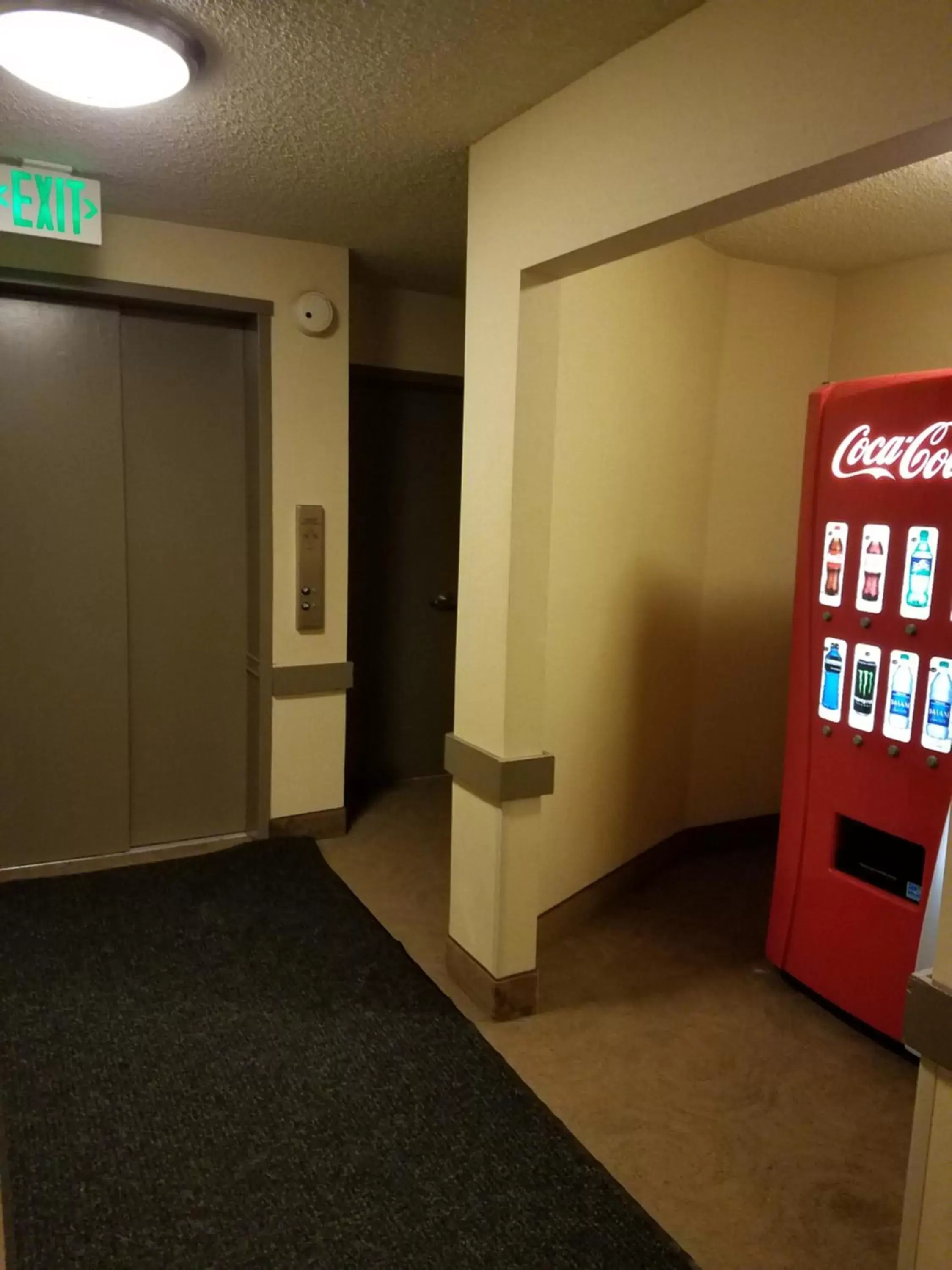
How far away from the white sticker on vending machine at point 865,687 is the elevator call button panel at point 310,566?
83.1 inches

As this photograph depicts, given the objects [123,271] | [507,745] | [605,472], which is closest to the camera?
[507,745]

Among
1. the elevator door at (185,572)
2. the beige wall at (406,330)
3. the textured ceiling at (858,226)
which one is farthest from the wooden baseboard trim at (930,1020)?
the beige wall at (406,330)

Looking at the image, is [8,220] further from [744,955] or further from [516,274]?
[744,955]

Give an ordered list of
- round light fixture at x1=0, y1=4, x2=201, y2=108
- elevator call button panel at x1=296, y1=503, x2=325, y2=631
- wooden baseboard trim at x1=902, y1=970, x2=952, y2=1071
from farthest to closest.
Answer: elevator call button panel at x1=296, y1=503, x2=325, y2=631 → round light fixture at x1=0, y1=4, x2=201, y2=108 → wooden baseboard trim at x1=902, y1=970, x2=952, y2=1071

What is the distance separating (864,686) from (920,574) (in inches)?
13.9

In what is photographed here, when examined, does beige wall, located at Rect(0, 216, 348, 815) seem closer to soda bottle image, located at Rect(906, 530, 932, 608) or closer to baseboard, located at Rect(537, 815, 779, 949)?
baseboard, located at Rect(537, 815, 779, 949)

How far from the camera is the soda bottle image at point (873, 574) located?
2.52 meters

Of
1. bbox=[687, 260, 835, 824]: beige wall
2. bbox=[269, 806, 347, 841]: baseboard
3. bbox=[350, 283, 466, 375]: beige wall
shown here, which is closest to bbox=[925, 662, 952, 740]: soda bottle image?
bbox=[687, 260, 835, 824]: beige wall

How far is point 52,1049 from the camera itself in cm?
241

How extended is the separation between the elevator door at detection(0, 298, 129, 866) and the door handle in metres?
1.69

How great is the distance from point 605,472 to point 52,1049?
236cm

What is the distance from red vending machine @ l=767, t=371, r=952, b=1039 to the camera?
2.39 meters

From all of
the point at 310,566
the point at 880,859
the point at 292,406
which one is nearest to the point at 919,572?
the point at 880,859

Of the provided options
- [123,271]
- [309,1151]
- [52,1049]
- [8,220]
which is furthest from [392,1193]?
[123,271]
